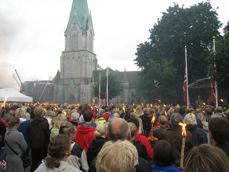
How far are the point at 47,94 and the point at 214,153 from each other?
11064cm

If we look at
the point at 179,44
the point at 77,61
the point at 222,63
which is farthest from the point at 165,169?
the point at 77,61

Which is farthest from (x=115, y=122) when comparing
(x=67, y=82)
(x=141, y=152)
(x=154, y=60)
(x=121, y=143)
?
(x=67, y=82)

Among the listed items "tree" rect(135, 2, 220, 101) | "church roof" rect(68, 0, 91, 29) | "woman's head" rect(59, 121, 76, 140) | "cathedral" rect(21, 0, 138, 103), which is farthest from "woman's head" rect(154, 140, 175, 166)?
"church roof" rect(68, 0, 91, 29)

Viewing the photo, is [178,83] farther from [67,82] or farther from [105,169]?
[67,82]

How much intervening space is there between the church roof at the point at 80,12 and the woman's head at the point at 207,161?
326 ft

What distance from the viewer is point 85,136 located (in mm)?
6305

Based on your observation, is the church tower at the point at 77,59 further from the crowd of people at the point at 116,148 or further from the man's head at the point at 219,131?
the man's head at the point at 219,131

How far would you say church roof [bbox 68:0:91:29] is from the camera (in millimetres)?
100125

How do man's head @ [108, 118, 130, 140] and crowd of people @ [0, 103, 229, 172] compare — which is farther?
man's head @ [108, 118, 130, 140]

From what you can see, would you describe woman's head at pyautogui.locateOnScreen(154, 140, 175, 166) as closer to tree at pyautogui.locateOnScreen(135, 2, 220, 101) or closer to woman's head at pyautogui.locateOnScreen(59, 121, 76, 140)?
woman's head at pyautogui.locateOnScreen(59, 121, 76, 140)

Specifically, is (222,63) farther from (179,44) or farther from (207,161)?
(179,44)

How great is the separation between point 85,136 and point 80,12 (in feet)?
321

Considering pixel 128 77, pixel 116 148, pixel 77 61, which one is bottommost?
pixel 116 148

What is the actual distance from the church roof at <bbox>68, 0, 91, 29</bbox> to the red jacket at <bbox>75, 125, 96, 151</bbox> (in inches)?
3752
